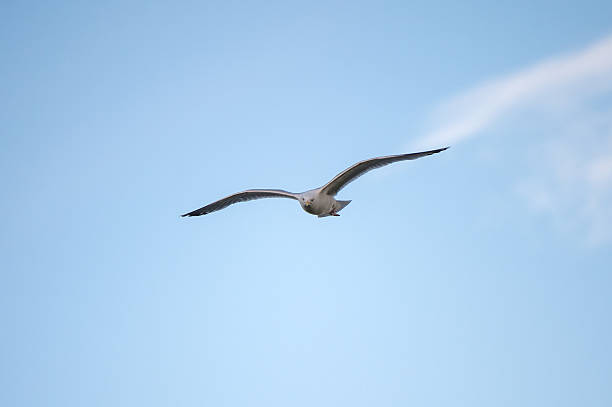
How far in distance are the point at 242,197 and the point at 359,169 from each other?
6254 millimetres

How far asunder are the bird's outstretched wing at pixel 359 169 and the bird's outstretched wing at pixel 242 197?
1.60 meters

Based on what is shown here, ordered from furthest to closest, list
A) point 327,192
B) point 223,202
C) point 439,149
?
point 223,202, point 327,192, point 439,149

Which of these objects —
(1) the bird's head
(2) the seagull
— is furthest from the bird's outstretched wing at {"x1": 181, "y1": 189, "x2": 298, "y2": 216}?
(1) the bird's head

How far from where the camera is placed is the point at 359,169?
26906 millimetres

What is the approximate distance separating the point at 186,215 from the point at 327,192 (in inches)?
296

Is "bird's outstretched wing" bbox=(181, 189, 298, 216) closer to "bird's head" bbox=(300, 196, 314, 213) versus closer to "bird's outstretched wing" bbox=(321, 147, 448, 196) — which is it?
"bird's head" bbox=(300, 196, 314, 213)

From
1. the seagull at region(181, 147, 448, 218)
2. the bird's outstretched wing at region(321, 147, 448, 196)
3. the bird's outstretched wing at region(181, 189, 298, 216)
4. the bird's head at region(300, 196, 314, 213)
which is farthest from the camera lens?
the bird's outstretched wing at region(181, 189, 298, 216)

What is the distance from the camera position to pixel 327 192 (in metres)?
27.8

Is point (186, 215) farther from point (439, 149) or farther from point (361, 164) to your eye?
point (439, 149)

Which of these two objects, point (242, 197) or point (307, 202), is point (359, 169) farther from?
point (242, 197)

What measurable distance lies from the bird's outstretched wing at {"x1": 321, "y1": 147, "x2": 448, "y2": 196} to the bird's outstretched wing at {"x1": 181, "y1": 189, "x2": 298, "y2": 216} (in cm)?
160

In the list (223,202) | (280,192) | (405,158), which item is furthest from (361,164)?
(223,202)

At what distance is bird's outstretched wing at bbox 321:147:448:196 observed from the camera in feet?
85.3

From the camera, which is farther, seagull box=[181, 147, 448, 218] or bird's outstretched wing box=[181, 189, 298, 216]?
bird's outstretched wing box=[181, 189, 298, 216]
